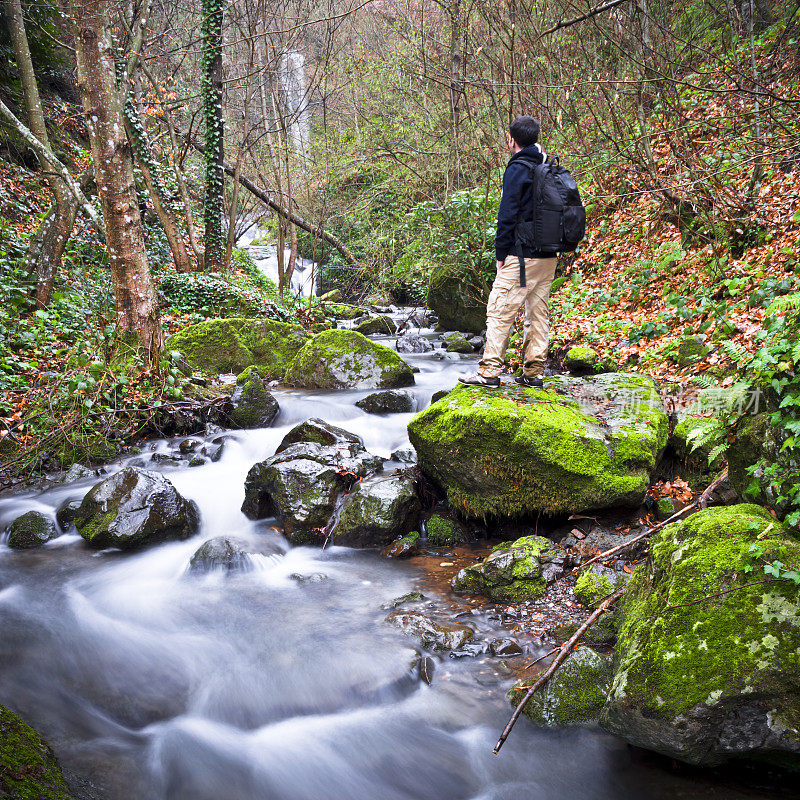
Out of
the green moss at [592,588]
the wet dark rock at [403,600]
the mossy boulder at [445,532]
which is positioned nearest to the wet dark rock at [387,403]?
the mossy boulder at [445,532]

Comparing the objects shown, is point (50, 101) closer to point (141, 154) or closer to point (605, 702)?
point (141, 154)

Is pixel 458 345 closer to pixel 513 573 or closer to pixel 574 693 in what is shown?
pixel 513 573

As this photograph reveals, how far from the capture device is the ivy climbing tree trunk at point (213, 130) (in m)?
12.8

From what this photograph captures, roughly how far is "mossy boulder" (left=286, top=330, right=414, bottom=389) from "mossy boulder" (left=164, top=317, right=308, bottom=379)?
28.9 inches

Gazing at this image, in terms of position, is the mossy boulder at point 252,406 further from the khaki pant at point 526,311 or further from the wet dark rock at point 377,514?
the khaki pant at point 526,311

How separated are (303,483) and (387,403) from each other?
9.28 feet

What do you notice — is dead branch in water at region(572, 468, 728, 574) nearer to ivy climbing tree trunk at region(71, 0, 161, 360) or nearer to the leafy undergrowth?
the leafy undergrowth

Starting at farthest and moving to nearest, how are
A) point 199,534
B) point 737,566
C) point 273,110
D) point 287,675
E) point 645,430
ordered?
1. point 273,110
2. point 199,534
3. point 645,430
4. point 287,675
5. point 737,566

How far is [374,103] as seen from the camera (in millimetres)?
16859

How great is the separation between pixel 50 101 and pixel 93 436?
1379 cm

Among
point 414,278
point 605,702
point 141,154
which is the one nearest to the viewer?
point 605,702

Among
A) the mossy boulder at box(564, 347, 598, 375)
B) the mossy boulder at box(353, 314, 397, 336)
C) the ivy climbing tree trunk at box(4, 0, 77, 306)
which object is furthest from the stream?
the mossy boulder at box(353, 314, 397, 336)

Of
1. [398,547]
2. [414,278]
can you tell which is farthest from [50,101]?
[398,547]

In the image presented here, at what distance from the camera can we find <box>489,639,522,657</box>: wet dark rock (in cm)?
385
